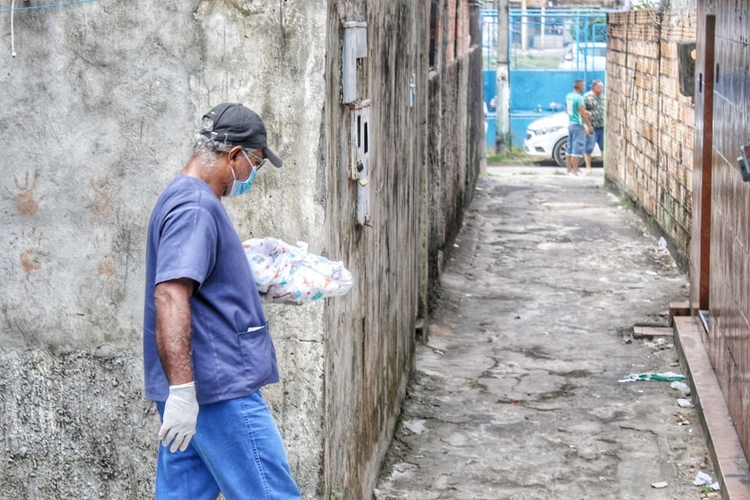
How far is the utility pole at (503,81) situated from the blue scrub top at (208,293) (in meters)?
20.8

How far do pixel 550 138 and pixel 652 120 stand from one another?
871 cm

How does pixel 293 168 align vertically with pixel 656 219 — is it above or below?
above

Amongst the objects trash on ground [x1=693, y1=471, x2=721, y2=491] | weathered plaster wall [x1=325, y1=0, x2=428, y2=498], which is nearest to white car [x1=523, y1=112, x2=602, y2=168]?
weathered plaster wall [x1=325, y1=0, x2=428, y2=498]

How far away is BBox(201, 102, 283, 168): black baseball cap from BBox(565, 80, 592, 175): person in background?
1739 centimetres

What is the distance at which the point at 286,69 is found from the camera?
4.28 meters

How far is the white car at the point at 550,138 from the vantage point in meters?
23.1

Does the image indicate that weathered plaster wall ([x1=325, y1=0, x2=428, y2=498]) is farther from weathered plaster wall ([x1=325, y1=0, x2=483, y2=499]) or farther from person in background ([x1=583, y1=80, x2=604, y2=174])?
person in background ([x1=583, y1=80, x2=604, y2=174])

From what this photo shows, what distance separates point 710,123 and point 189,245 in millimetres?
5884

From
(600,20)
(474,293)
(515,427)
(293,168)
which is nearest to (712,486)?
(515,427)

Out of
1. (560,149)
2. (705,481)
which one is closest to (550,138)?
(560,149)

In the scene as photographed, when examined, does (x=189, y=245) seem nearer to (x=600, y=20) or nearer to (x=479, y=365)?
(x=479, y=365)

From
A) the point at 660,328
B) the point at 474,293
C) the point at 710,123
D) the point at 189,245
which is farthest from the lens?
the point at 474,293

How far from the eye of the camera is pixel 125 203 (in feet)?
14.9

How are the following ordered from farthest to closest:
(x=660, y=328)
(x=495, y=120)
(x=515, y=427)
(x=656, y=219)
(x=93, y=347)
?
(x=495, y=120) → (x=656, y=219) → (x=660, y=328) → (x=515, y=427) → (x=93, y=347)
